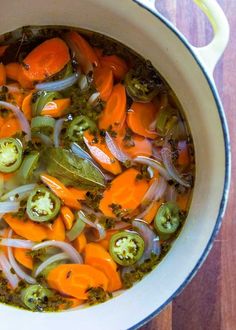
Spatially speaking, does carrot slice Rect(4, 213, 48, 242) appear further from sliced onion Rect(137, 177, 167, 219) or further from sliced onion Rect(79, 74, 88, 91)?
sliced onion Rect(79, 74, 88, 91)

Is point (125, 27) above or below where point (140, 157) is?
above

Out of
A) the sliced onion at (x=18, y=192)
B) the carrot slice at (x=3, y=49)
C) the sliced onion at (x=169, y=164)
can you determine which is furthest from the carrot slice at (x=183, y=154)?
the carrot slice at (x=3, y=49)

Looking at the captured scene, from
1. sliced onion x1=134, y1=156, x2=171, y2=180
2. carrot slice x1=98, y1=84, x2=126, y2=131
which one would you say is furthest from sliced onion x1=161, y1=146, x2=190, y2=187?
carrot slice x1=98, y1=84, x2=126, y2=131

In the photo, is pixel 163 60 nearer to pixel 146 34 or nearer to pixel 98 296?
pixel 146 34

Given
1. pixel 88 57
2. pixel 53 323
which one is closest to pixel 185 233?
pixel 53 323

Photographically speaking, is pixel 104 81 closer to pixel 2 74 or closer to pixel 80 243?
pixel 2 74

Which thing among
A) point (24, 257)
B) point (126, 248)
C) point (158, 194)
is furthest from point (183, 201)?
point (24, 257)

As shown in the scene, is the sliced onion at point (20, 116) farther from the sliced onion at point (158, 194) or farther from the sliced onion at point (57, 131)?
the sliced onion at point (158, 194)
